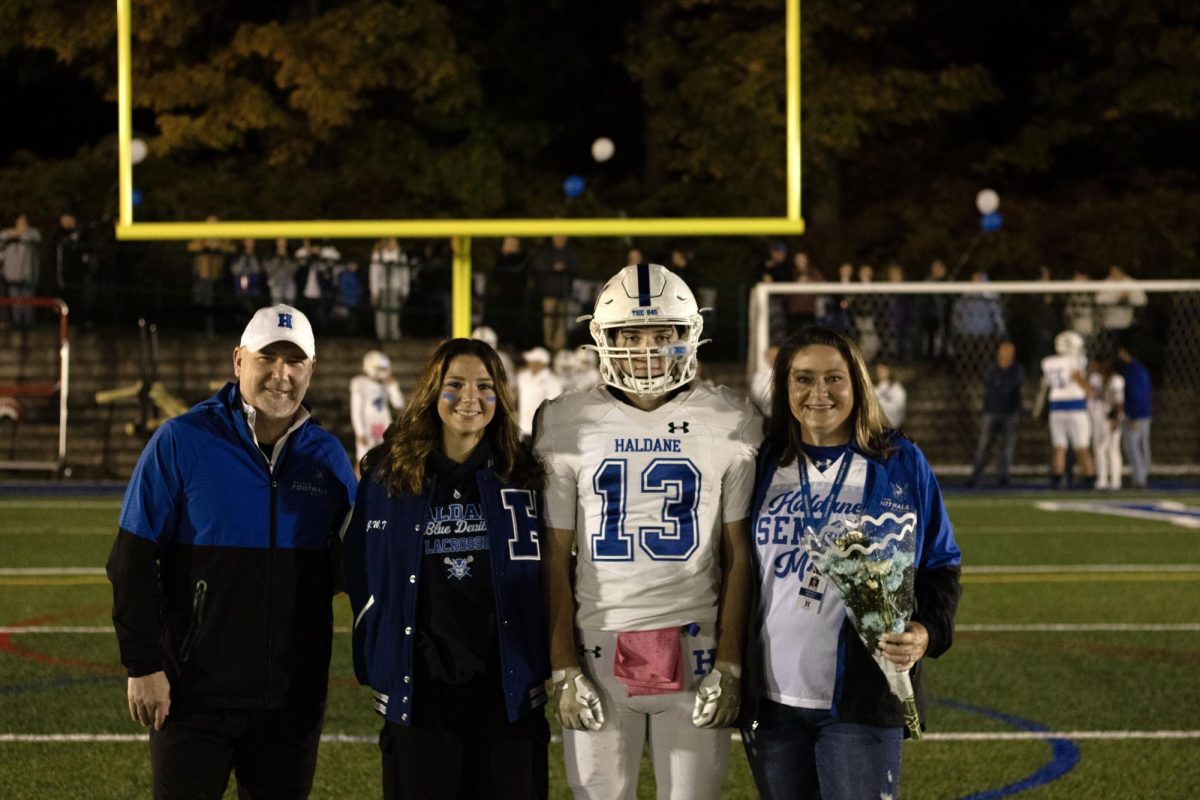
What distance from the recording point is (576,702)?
152 inches

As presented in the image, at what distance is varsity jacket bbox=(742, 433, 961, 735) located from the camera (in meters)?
3.81

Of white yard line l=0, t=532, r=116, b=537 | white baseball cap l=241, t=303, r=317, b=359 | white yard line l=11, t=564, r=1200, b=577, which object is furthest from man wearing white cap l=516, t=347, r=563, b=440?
white baseball cap l=241, t=303, r=317, b=359

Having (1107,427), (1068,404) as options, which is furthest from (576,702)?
(1068,404)

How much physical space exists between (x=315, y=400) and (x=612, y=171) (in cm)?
768

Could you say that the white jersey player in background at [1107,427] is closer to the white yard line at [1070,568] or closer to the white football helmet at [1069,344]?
the white football helmet at [1069,344]

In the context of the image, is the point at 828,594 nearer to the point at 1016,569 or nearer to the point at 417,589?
the point at 417,589

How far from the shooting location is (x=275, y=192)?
22.4 metres

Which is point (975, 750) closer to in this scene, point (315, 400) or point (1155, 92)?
point (315, 400)

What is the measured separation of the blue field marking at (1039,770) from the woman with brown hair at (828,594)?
1.93 metres

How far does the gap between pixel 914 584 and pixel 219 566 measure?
160 cm

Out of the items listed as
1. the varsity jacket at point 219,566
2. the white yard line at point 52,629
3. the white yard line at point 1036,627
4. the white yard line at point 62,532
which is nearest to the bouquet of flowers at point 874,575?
the varsity jacket at point 219,566

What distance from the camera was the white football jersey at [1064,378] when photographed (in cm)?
1808

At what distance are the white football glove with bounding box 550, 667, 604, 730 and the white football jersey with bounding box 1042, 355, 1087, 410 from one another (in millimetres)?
14965

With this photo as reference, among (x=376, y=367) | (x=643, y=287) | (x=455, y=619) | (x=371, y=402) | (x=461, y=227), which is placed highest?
(x=461, y=227)
